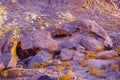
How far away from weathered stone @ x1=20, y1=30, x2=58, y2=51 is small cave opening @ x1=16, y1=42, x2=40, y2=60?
0.47ft

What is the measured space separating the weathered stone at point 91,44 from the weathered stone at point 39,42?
1430mm

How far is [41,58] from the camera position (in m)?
15.4

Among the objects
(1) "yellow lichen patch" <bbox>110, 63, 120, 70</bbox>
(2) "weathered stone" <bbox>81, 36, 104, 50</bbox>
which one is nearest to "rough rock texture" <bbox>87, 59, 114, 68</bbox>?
(1) "yellow lichen patch" <bbox>110, 63, 120, 70</bbox>

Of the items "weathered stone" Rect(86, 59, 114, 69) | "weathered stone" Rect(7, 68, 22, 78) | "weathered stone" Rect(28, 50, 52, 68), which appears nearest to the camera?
"weathered stone" Rect(7, 68, 22, 78)

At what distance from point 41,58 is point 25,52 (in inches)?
65.1

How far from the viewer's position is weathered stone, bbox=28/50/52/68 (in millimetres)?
15188

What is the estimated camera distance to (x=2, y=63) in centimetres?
1320

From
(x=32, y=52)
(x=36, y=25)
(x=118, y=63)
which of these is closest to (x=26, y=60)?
(x=32, y=52)

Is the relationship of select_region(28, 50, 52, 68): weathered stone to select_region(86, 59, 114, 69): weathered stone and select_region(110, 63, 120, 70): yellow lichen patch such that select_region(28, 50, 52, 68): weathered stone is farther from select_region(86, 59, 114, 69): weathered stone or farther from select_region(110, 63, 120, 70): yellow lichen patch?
select_region(110, 63, 120, 70): yellow lichen patch

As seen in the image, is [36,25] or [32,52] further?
[36,25]

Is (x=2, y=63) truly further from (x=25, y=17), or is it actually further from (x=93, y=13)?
(x=93, y=13)

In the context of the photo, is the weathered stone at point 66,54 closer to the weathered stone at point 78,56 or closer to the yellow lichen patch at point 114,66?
the weathered stone at point 78,56

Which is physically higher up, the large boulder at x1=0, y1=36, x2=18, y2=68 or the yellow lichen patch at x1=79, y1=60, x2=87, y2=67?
the large boulder at x1=0, y1=36, x2=18, y2=68

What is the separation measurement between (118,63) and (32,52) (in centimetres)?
523
